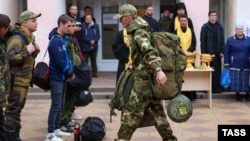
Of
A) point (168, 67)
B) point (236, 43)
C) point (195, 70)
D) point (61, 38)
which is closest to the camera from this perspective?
point (168, 67)

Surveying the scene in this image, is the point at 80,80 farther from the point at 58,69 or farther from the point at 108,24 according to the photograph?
the point at 108,24

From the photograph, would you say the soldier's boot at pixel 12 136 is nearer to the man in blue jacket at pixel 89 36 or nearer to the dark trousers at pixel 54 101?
the dark trousers at pixel 54 101

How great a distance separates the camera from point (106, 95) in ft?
36.8

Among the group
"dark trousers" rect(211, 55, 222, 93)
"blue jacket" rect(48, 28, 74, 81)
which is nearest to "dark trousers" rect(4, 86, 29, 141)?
"blue jacket" rect(48, 28, 74, 81)

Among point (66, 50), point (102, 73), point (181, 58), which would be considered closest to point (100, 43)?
point (102, 73)

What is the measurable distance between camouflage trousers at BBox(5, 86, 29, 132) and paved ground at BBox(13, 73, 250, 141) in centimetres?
88

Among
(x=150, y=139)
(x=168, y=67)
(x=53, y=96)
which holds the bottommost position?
(x=150, y=139)

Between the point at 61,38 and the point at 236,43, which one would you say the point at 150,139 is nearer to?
the point at 61,38

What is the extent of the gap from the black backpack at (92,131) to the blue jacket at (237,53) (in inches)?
174

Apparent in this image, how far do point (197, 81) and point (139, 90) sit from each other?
176 inches

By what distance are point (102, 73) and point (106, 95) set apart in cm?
337

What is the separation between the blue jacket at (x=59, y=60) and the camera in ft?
22.8

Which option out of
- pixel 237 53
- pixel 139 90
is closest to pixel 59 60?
pixel 139 90

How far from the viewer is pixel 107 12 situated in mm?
14781
